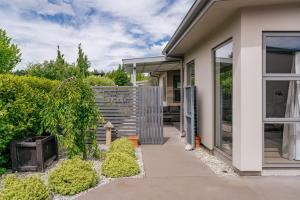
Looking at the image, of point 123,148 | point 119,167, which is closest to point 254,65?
point 119,167

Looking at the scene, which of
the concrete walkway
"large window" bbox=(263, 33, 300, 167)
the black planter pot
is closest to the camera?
the concrete walkway

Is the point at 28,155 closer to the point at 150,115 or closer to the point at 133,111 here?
the point at 133,111

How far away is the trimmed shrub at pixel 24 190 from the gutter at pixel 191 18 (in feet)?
13.2

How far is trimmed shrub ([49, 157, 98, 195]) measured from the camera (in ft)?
13.8

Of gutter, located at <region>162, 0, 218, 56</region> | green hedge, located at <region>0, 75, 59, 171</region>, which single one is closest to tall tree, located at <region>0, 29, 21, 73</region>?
green hedge, located at <region>0, 75, 59, 171</region>

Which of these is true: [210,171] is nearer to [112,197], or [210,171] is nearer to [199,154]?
[199,154]

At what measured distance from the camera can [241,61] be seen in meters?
5.03

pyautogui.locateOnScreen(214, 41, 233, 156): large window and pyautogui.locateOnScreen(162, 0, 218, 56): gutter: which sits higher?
pyautogui.locateOnScreen(162, 0, 218, 56): gutter

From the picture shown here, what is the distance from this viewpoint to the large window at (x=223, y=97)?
5961 millimetres

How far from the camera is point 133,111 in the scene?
8.72 metres

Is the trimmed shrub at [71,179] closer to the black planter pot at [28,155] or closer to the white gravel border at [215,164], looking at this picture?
the black planter pot at [28,155]

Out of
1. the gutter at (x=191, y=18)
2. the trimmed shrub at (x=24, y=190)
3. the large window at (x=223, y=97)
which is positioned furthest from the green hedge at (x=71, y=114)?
the large window at (x=223, y=97)

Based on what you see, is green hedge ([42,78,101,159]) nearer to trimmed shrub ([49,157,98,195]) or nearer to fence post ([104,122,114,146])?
trimmed shrub ([49,157,98,195])

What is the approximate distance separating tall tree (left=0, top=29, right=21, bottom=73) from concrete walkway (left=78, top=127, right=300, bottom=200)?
22077 millimetres
